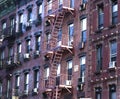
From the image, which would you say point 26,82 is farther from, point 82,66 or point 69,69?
point 82,66

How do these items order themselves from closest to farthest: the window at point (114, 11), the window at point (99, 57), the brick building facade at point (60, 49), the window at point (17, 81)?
1. the window at point (114, 11)
2. the brick building facade at point (60, 49)
3. the window at point (99, 57)
4. the window at point (17, 81)

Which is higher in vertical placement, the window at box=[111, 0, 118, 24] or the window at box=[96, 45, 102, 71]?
the window at box=[111, 0, 118, 24]

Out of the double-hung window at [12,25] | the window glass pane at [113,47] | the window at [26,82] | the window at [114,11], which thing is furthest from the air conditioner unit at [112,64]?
the double-hung window at [12,25]

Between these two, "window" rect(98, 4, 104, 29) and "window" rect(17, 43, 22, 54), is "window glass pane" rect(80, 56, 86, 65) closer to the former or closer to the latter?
"window" rect(98, 4, 104, 29)

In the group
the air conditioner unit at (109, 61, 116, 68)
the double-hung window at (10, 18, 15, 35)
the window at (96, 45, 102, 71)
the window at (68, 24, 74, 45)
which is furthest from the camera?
the double-hung window at (10, 18, 15, 35)

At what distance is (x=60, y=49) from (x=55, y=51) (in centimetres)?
90

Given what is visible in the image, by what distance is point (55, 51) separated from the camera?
45125mm

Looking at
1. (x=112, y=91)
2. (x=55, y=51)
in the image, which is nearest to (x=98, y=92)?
(x=112, y=91)

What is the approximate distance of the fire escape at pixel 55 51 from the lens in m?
44.0

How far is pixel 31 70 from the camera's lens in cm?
5134

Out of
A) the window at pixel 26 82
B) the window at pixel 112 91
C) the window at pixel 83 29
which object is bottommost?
the window at pixel 112 91

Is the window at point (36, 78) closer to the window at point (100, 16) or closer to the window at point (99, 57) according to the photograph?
the window at point (99, 57)

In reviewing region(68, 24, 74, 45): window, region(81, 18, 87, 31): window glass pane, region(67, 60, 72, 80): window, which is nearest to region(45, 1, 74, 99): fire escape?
region(68, 24, 74, 45): window

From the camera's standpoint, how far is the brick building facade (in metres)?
40.0
